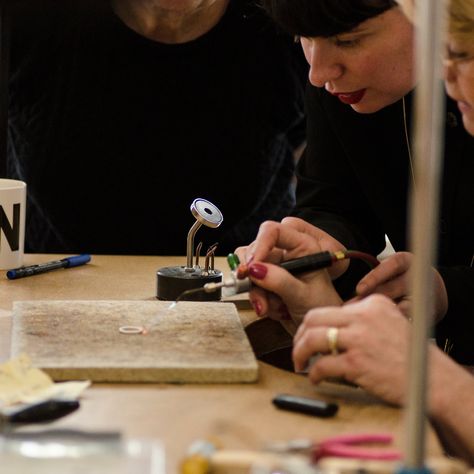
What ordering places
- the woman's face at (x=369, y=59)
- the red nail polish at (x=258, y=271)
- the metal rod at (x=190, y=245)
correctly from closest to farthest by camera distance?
1. the red nail polish at (x=258, y=271)
2. the woman's face at (x=369, y=59)
3. the metal rod at (x=190, y=245)

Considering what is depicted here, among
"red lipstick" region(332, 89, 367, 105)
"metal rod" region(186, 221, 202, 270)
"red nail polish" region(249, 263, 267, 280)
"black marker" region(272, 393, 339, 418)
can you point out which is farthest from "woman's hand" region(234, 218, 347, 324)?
"black marker" region(272, 393, 339, 418)

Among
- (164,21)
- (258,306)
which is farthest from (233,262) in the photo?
(164,21)

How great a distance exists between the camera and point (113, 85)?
2352 mm

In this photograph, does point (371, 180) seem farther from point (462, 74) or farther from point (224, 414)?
point (224, 414)

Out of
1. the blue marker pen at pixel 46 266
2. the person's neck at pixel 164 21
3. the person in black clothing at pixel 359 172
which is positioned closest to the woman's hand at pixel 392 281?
the person in black clothing at pixel 359 172

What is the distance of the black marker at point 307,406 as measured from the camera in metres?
1.09

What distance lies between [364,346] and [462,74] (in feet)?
1.16

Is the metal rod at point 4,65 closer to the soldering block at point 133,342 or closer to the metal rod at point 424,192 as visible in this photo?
the soldering block at point 133,342

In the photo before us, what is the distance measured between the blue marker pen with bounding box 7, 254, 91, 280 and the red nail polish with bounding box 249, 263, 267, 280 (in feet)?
1.69

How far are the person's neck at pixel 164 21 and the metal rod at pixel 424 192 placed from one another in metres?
1.71

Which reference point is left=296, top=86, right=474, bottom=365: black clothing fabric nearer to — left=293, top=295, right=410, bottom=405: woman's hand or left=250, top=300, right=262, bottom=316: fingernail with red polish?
left=250, top=300, right=262, bottom=316: fingernail with red polish

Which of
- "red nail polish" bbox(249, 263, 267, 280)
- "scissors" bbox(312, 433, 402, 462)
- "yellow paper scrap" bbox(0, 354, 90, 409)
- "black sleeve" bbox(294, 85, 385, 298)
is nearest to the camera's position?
"scissors" bbox(312, 433, 402, 462)

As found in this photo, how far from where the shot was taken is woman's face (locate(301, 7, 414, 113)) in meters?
1.54

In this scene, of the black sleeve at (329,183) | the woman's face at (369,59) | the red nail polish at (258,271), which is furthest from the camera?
the black sleeve at (329,183)
